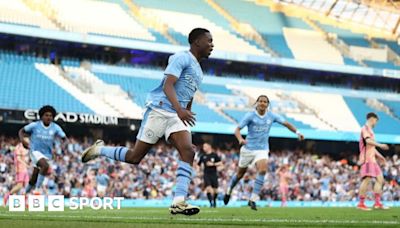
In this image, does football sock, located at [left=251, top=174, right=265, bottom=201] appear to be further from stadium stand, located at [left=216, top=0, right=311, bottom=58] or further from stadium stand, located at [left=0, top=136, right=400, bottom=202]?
stadium stand, located at [left=216, top=0, right=311, bottom=58]

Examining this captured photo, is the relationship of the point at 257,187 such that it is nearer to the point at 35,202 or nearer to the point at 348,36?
the point at 35,202

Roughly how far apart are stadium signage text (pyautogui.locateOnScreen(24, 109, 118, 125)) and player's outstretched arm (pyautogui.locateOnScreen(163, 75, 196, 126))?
24009 millimetres

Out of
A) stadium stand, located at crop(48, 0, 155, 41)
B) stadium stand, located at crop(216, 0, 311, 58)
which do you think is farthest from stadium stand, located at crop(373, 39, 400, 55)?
stadium stand, located at crop(48, 0, 155, 41)

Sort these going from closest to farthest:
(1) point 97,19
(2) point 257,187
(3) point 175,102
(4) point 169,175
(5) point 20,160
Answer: (3) point 175,102
(2) point 257,187
(5) point 20,160
(4) point 169,175
(1) point 97,19

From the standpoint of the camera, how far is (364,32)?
52.1 meters

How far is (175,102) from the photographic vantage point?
8.62 meters

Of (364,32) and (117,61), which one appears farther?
(364,32)

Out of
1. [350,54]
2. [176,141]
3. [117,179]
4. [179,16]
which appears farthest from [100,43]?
[176,141]

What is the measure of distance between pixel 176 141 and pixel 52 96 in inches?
1060

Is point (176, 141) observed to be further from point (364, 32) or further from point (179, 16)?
point (364, 32)

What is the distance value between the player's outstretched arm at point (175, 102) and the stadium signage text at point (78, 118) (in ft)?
78.8

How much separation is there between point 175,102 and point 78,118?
2535 cm

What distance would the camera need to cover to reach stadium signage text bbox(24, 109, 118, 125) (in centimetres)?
3238

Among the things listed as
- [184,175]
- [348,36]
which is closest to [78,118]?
[348,36]
